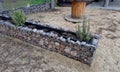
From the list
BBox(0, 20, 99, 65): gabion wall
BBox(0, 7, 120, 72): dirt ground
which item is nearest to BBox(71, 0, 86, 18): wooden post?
BBox(0, 7, 120, 72): dirt ground

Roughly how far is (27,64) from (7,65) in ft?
1.71

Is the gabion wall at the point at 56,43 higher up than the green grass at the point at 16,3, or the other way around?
the green grass at the point at 16,3

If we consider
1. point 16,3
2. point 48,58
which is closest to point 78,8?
point 16,3

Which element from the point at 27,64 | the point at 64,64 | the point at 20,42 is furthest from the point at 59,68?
the point at 20,42

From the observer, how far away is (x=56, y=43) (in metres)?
3.83

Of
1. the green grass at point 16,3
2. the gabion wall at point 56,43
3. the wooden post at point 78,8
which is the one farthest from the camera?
the wooden post at point 78,8

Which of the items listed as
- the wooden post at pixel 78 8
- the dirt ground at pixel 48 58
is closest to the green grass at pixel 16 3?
the dirt ground at pixel 48 58

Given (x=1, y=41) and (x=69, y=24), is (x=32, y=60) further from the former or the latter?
(x=69, y=24)

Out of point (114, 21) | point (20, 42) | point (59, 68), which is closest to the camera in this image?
point (59, 68)

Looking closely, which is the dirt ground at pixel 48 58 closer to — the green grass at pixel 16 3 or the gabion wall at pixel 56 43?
the gabion wall at pixel 56 43

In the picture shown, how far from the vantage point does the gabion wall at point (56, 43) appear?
347 centimetres

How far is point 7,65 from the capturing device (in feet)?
11.6

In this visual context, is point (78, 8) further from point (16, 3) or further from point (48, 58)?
point (48, 58)

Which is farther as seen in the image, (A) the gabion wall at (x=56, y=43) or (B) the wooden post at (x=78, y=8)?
(B) the wooden post at (x=78, y=8)
